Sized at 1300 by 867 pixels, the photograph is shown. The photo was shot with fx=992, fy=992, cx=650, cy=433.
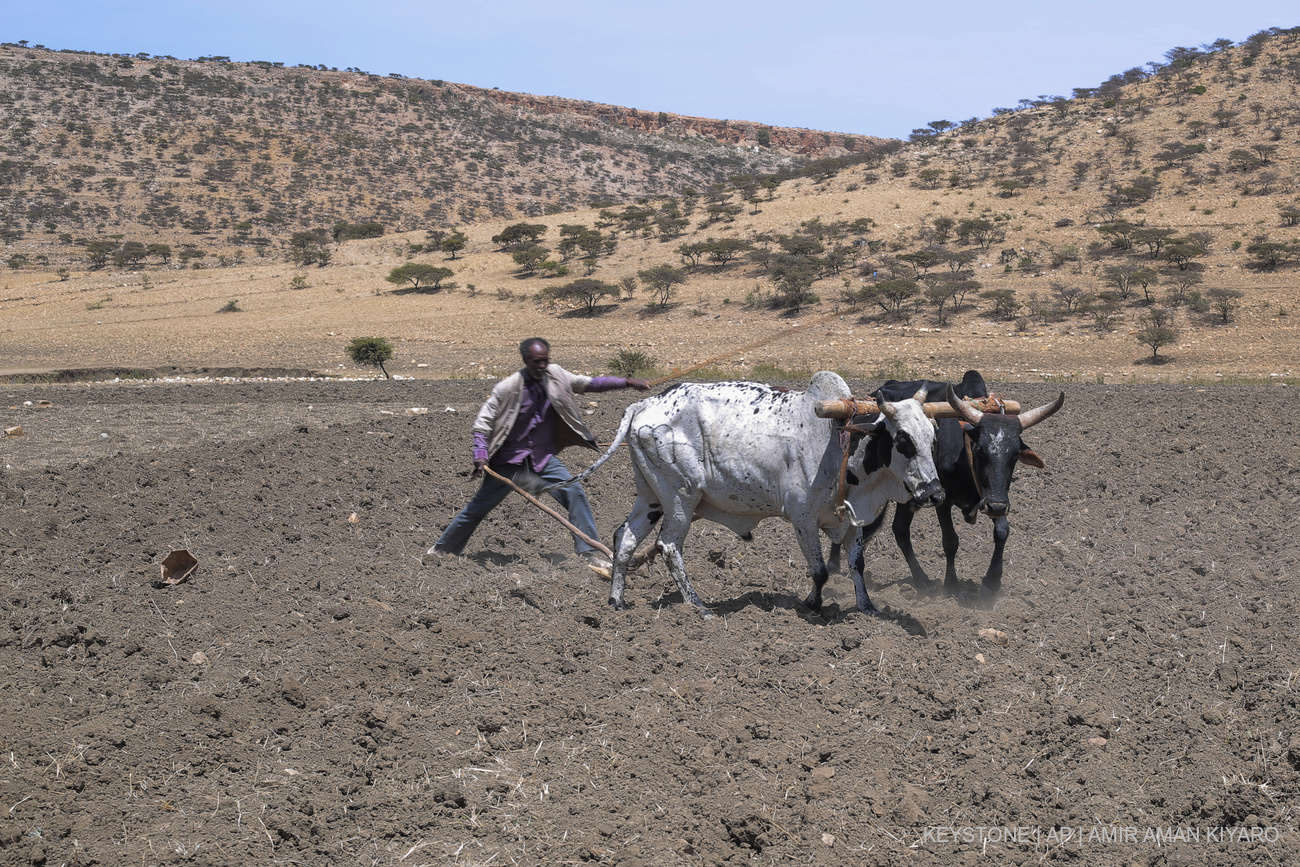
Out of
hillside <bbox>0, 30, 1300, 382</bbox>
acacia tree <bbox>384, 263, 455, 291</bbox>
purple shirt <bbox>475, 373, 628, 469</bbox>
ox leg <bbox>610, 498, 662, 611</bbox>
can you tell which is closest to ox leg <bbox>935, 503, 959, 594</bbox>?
ox leg <bbox>610, 498, 662, 611</bbox>

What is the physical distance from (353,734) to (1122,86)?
53570 millimetres

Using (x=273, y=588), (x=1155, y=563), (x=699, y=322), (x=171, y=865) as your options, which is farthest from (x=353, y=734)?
(x=699, y=322)

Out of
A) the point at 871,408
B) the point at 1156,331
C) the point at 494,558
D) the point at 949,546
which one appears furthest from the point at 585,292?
the point at 871,408

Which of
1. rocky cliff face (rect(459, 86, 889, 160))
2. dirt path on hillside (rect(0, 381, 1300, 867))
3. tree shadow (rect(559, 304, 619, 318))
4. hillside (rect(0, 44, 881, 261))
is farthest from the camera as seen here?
rocky cliff face (rect(459, 86, 889, 160))

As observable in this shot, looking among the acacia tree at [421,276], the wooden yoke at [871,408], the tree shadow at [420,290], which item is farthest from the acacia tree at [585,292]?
the wooden yoke at [871,408]

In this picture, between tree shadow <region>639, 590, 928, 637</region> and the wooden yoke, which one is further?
tree shadow <region>639, 590, 928, 637</region>

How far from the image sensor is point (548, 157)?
7406 centimetres

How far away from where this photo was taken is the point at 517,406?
7.26 metres

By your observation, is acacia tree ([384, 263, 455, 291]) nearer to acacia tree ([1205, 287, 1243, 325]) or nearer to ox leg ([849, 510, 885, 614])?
acacia tree ([1205, 287, 1243, 325])

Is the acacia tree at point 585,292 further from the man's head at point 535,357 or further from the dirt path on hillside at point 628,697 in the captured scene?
the man's head at point 535,357

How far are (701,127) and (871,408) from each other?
9359 cm

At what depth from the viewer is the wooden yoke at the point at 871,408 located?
5.68 metres

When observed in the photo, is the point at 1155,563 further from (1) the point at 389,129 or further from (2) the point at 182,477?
(1) the point at 389,129

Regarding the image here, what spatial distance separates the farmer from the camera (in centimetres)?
723
